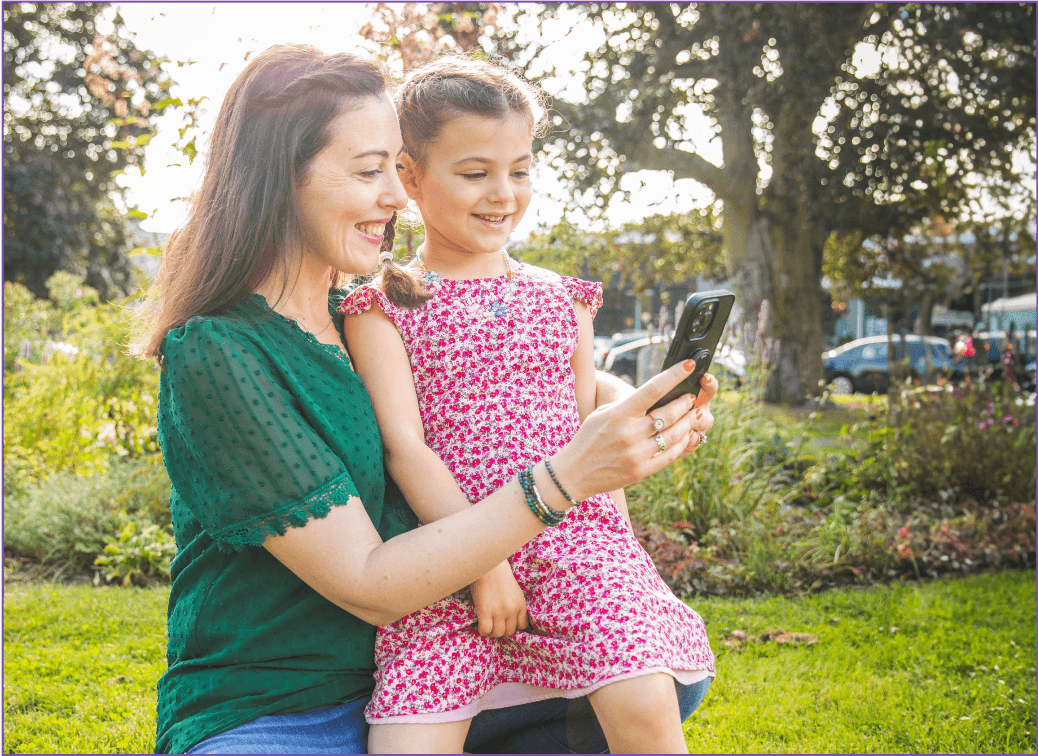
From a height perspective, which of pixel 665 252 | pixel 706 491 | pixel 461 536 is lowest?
pixel 706 491

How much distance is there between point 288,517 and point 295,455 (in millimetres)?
104

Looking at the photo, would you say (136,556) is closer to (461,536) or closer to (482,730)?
(482,730)

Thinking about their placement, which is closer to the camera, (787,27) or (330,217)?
(330,217)

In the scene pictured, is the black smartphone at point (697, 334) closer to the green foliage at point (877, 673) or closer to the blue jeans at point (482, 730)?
the blue jeans at point (482, 730)

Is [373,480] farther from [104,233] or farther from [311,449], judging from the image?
[104,233]

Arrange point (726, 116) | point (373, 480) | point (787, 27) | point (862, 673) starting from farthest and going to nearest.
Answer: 1. point (726, 116)
2. point (787, 27)
3. point (862, 673)
4. point (373, 480)

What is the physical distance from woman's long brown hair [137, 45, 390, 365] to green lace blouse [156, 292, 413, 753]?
82 mm

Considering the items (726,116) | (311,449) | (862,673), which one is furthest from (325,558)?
(726,116)

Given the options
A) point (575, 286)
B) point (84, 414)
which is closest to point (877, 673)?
point (575, 286)

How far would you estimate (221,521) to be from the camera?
133 centimetres

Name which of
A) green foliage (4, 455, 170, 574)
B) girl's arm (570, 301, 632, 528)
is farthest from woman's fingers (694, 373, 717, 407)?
green foliage (4, 455, 170, 574)

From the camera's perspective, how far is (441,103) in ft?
5.78

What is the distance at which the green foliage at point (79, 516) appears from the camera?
5379 millimetres

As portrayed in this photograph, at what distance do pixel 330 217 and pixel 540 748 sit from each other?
1.19m
